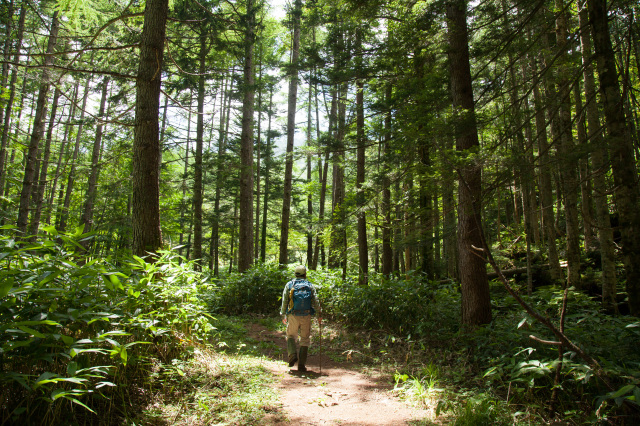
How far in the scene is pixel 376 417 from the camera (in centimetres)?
378

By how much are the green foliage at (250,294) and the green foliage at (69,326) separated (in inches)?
237

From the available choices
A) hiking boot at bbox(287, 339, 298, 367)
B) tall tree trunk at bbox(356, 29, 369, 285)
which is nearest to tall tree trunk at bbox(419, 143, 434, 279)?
tall tree trunk at bbox(356, 29, 369, 285)

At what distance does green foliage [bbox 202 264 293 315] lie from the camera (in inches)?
404

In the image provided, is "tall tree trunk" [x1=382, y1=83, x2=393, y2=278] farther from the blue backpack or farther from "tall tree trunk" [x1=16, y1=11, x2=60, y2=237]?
"tall tree trunk" [x1=16, y1=11, x2=60, y2=237]

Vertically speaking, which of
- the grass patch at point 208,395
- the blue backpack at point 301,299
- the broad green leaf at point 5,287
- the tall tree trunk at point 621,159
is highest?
the tall tree trunk at point 621,159

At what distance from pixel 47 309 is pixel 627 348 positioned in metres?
6.25

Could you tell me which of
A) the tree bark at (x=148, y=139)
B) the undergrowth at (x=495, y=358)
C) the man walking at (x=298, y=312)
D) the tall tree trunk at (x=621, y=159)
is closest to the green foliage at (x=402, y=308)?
the undergrowth at (x=495, y=358)

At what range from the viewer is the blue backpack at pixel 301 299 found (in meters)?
5.70

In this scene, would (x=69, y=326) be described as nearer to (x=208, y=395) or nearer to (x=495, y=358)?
(x=208, y=395)

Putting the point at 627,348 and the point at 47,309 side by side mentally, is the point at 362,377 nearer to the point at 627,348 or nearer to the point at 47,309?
the point at 627,348

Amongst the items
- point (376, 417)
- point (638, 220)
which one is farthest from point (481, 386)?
point (638, 220)

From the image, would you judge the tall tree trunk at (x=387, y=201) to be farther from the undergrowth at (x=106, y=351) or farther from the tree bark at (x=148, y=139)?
the undergrowth at (x=106, y=351)

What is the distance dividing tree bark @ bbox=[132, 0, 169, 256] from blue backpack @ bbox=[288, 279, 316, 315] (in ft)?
7.83

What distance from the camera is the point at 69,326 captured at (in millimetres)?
3010
